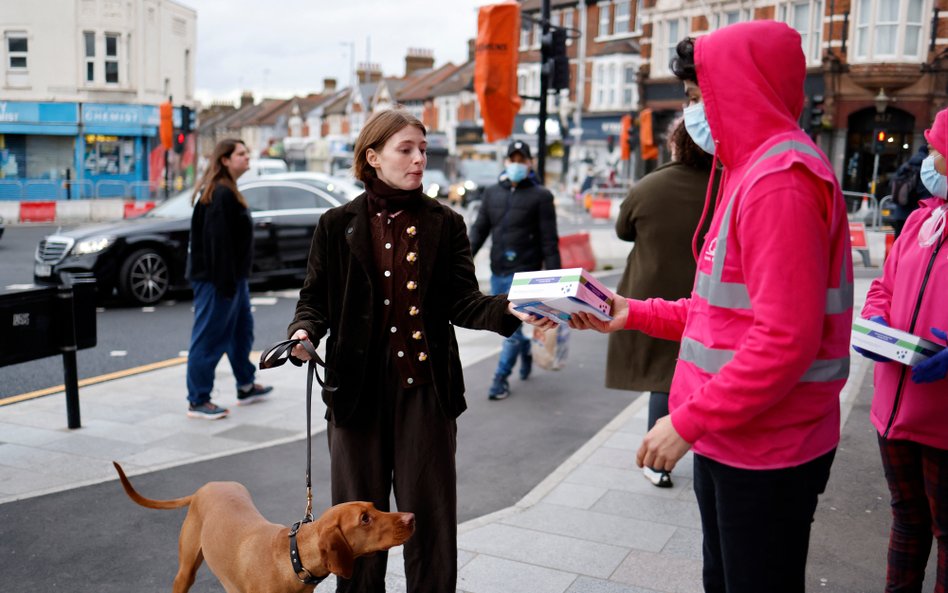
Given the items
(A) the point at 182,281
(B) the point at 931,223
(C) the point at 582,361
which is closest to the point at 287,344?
(B) the point at 931,223

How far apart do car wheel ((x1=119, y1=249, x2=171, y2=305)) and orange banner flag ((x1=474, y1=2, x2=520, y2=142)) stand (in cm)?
493

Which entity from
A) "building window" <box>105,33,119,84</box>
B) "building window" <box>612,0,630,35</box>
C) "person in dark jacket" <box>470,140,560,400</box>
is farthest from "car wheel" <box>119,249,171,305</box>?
"building window" <box>612,0,630,35</box>

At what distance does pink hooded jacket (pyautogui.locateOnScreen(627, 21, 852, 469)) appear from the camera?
2006mm

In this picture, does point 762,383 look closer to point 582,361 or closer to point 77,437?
point 77,437

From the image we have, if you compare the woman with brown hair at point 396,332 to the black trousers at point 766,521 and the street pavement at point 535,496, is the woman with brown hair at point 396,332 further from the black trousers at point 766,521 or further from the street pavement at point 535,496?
the black trousers at point 766,521

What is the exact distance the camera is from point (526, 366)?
26.5 feet

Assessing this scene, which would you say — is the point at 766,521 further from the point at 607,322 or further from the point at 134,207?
the point at 134,207

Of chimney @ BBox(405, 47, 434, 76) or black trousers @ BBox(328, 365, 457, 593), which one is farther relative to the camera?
chimney @ BBox(405, 47, 434, 76)

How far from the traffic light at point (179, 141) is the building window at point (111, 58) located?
3297 mm

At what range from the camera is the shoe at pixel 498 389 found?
7.46 m

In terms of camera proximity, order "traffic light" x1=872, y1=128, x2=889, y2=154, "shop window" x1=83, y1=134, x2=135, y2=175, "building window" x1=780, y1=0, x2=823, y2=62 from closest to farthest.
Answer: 1. "traffic light" x1=872, y1=128, x2=889, y2=154
2. "building window" x1=780, y1=0, x2=823, y2=62
3. "shop window" x1=83, y1=134, x2=135, y2=175

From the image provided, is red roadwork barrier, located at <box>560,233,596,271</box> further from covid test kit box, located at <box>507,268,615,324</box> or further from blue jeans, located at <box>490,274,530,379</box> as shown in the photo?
A: covid test kit box, located at <box>507,268,615,324</box>

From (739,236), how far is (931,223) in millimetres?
1487

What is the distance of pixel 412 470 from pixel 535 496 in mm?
2093
